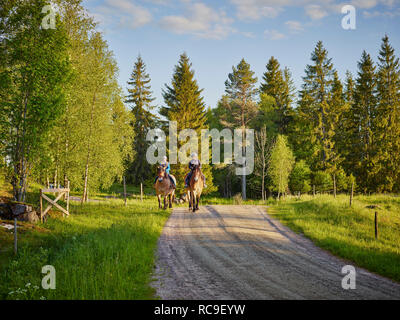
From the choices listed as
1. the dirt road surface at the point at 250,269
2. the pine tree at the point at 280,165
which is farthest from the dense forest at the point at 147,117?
the dirt road surface at the point at 250,269

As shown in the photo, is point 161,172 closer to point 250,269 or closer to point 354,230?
point 250,269

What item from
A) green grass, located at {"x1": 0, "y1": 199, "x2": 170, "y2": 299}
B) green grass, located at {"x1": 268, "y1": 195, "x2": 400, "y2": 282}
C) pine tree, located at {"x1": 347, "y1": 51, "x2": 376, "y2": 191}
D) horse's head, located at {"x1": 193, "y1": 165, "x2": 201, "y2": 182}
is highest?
pine tree, located at {"x1": 347, "y1": 51, "x2": 376, "y2": 191}

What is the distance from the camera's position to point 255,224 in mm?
14773

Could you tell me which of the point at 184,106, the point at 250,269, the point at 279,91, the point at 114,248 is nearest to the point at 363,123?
the point at 279,91

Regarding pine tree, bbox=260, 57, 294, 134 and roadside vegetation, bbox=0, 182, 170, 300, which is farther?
pine tree, bbox=260, 57, 294, 134

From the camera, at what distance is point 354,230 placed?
1358 centimetres

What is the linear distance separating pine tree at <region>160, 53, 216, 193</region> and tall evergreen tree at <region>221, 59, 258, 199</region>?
168 inches

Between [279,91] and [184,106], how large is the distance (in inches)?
811

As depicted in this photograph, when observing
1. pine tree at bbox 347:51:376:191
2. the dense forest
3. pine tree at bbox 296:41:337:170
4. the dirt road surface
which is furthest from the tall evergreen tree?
the dirt road surface

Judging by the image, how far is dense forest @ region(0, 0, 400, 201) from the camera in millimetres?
14562

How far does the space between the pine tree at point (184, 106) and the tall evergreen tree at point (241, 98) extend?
4276 mm

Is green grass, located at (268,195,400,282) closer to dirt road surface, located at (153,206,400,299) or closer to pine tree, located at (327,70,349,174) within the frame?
dirt road surface, located at (153,206,400,299)

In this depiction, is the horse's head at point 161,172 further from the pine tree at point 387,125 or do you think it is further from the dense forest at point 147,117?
the pine tree at point 387,125
